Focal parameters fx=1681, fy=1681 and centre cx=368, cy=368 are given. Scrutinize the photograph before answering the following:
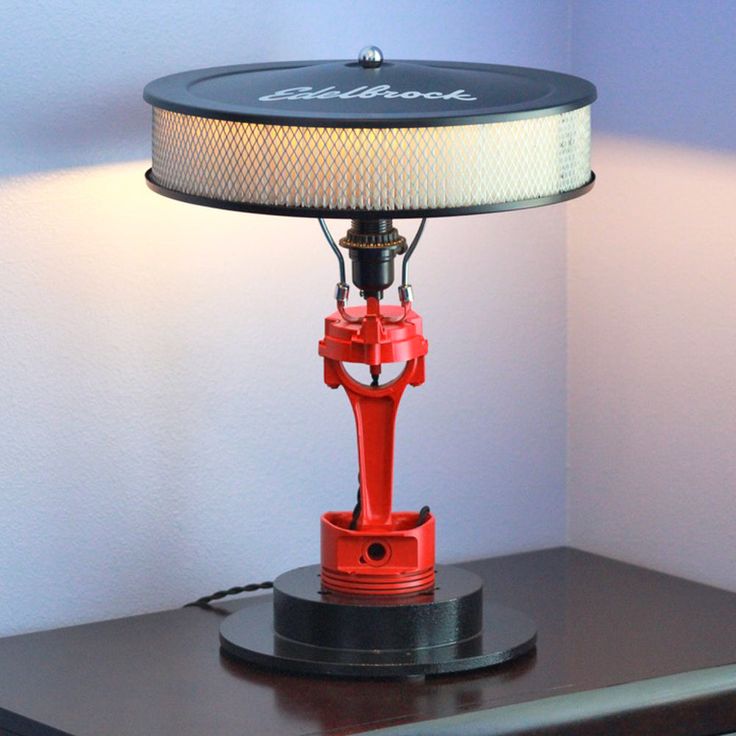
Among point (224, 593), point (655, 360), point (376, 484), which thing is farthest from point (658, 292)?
point (224, 593)

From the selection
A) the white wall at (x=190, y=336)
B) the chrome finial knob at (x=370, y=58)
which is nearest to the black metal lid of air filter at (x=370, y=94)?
the chrome finial knob at (x=370, y=58)

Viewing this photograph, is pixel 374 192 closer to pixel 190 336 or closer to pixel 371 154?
pixel 371 154

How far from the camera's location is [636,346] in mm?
1835

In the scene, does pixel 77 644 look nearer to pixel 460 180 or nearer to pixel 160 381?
pixel 160 381

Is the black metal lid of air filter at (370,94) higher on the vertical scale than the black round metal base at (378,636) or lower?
higher

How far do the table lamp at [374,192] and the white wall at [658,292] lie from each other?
300 mm

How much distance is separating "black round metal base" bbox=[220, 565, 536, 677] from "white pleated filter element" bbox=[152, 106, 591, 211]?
0.37 metres

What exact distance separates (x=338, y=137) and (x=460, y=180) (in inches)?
3.9

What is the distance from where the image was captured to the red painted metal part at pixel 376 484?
1.47m

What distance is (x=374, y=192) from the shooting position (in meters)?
1.29

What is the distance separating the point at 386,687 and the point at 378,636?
5 centimetres

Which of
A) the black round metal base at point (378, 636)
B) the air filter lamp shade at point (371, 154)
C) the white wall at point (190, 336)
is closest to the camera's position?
the air filter lamp shade at point (371, 154)

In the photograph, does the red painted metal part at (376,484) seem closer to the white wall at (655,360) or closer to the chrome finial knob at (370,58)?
the chrome finial knob at (370,58)

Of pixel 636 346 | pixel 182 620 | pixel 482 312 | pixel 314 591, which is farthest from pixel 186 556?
pixel 636 346
